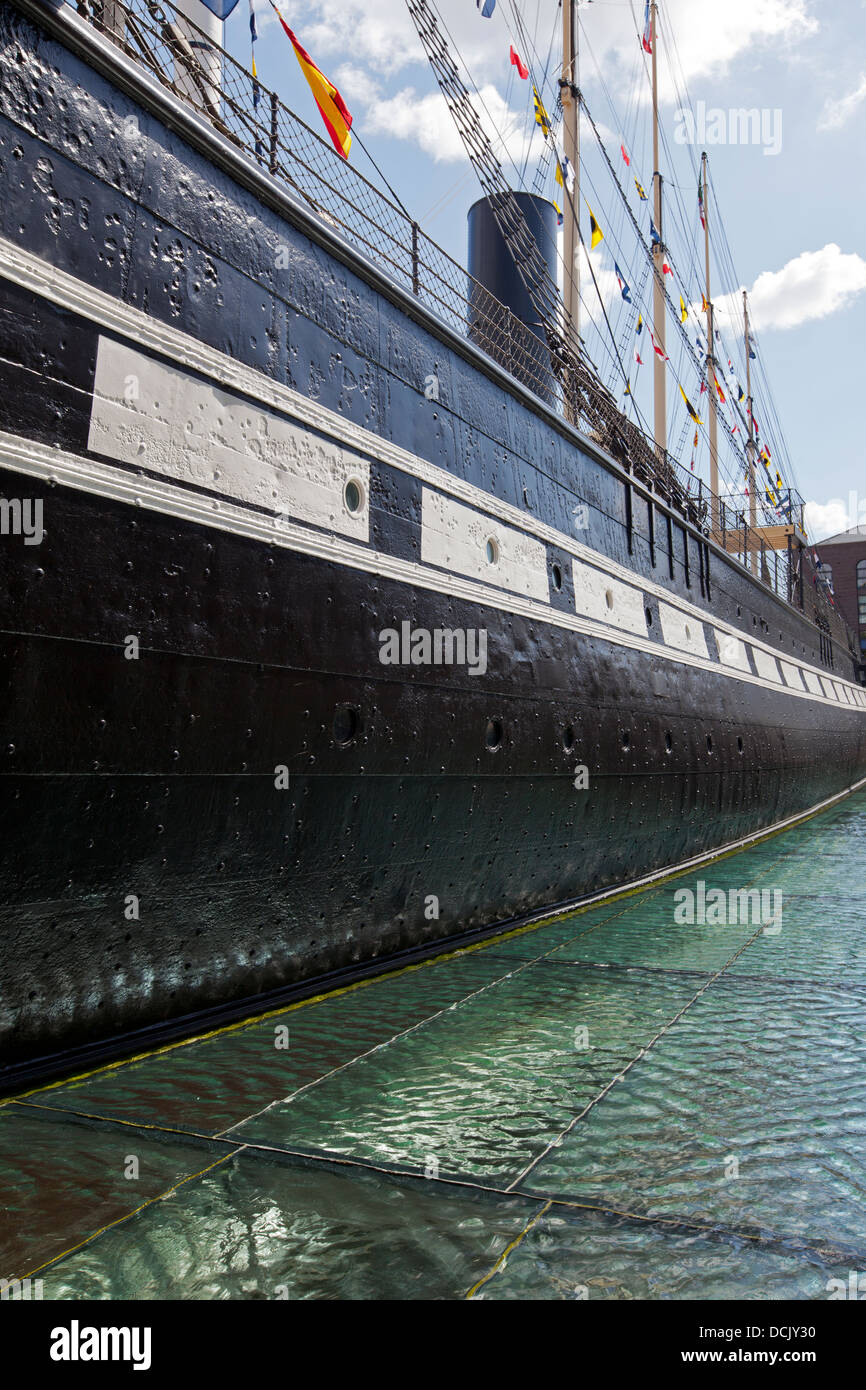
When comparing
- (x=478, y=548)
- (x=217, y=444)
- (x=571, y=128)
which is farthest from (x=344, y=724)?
(x=571, y=128)

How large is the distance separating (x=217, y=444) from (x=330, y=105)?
2846 millimetres

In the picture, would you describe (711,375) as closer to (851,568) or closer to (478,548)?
(478,548)

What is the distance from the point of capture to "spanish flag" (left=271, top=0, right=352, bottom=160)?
17.3ft

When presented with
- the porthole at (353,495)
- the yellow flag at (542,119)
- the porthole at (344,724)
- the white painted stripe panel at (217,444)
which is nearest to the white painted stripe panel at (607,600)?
the porthole at (353,495)

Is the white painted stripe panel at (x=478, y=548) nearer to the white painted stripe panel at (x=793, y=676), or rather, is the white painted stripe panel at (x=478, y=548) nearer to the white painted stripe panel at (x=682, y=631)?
the white painted stripe panel at (x=682, y=631)

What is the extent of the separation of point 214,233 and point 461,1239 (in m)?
4.15

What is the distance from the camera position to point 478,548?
6074 millimetres

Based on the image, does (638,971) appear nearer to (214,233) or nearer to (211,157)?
(214,233)

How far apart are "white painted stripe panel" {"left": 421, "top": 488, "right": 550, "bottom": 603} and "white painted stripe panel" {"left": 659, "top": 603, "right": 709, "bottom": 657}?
133 inches

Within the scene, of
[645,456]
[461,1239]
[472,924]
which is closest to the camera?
[461,1239]

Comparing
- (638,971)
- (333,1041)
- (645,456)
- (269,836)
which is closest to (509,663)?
(638,971)

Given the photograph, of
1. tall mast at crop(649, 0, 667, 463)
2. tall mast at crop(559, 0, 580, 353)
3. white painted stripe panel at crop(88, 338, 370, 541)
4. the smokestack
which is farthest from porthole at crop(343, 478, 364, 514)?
tall mast at crop(649, 0, 667, 463)

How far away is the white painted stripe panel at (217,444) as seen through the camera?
3.58 meters
